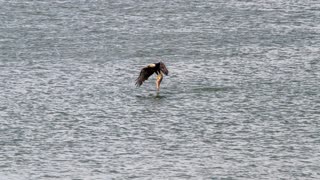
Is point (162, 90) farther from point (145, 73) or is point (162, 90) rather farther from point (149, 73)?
point (145, 73)

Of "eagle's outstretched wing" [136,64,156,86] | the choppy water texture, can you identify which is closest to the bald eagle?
"eagle's outstretched wing" [136,64,156,86]

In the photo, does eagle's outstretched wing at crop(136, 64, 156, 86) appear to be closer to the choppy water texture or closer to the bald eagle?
the bald eagle

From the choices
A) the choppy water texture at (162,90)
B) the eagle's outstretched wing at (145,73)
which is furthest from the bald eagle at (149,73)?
the choppy water texture at (162,90)

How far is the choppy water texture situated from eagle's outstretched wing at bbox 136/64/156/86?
391 mm

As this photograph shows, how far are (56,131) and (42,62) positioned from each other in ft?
31.4

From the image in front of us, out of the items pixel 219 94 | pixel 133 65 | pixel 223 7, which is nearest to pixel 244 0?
pixel 223 7

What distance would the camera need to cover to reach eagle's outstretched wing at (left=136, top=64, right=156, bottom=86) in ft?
121

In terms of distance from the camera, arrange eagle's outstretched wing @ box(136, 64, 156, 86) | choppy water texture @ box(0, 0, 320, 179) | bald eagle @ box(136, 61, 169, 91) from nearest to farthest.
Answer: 1. choppy water texture @ box(0, 0, 320, 179)
2. bald eagle @ box(136, 61, 169, 91)
3. eagle's outstretched wing @ box(136, 64, 156, 86)

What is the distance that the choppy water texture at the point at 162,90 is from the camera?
2900 centimetres

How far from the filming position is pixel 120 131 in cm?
3206

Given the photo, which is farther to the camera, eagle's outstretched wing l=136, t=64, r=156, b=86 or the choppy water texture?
eagle's outstretched wing l=136, t=64, r=156, b=86

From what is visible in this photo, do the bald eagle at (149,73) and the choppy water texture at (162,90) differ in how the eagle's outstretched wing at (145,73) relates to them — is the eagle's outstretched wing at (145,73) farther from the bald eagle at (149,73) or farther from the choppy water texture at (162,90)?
the choppy water texture at (162,90)

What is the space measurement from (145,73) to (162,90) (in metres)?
0.85

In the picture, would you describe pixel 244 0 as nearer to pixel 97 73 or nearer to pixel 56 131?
pixel 97 73
